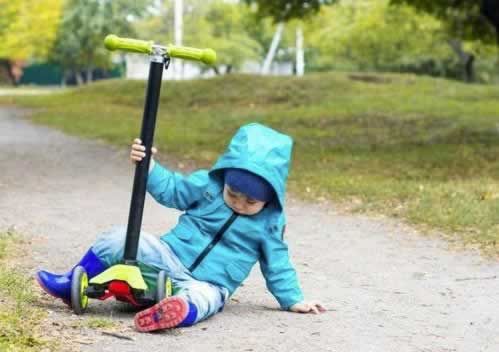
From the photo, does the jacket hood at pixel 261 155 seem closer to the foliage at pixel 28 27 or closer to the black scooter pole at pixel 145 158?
the black scooter pole at pixel 145 158

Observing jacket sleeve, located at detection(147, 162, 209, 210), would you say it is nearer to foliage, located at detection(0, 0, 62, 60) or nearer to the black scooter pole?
the black scooter pole

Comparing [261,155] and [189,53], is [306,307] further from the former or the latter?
[189,53]

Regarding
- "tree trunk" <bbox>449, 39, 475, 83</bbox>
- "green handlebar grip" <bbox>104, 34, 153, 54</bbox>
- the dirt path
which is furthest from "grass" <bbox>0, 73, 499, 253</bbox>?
"tree trunk" <bbox>449, 39, 475, 83</bbox>

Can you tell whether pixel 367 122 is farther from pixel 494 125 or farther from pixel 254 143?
pixel 254 143

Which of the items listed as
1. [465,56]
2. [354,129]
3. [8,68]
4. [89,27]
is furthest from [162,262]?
[8,68]

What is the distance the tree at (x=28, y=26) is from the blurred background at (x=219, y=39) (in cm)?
5

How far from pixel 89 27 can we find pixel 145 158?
52.1 meters

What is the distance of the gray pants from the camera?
472cm

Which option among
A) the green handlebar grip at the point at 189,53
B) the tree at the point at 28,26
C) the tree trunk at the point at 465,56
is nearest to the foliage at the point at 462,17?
the green handlebar grip at the point at 189,53

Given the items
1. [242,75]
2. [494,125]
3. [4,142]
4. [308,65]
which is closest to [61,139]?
[4,142]

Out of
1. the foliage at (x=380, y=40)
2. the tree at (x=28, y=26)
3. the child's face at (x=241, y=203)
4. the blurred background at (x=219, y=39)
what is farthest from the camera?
the tree at (x=28, y=26)

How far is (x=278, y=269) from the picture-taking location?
4.93 meters

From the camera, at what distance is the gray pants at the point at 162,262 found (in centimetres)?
472

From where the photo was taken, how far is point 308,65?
2518 inches
